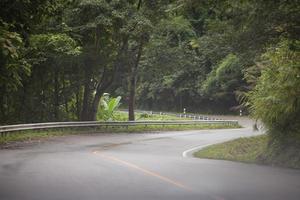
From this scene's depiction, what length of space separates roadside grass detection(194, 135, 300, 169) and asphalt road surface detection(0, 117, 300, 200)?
86 centimetres

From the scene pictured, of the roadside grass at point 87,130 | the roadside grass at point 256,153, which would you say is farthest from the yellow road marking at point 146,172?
the roadside grass at point 87,130

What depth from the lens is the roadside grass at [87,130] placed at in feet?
90.7

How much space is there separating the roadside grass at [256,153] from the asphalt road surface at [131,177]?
33.9 inches

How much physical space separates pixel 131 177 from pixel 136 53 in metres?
25.4

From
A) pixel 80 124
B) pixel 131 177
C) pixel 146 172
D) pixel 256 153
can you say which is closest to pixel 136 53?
pixel 80 124

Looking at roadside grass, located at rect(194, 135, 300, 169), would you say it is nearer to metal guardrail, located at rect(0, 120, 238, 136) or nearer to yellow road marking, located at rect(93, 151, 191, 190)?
yellow road marking, located at rect(93, 151, 191, 190)

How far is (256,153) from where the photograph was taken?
20125mm

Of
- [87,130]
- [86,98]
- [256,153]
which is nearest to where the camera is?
[256,153]

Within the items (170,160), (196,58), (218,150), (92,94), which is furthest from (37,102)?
(196,58)

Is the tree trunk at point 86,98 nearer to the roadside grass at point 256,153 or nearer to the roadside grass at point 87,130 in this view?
the roadside grass at point 87,130

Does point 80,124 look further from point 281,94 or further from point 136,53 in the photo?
point 281,94

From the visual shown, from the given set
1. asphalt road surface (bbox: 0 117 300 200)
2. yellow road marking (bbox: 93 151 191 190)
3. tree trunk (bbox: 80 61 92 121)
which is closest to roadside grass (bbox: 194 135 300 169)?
asphalt road surface (bbox: 0 117 300 200)

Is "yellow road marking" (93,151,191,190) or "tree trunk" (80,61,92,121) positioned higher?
"tree trunk" (80,61,92,121)

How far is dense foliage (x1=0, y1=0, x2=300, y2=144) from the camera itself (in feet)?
50.4
